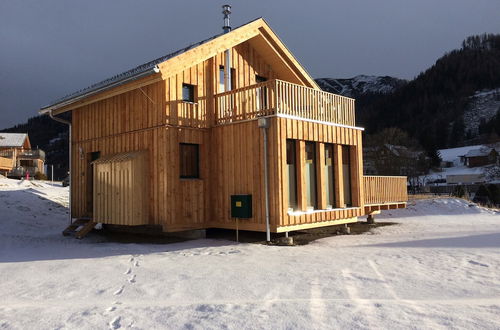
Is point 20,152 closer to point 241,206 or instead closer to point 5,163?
point 5,163

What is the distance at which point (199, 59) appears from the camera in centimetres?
1311

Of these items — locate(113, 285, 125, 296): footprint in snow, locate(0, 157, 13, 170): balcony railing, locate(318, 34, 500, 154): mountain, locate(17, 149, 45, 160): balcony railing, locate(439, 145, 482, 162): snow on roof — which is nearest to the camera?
locate(113, 285, 125, 296): footprint in snow

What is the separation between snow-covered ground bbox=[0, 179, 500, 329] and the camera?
5090mm

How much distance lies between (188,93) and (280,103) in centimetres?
333

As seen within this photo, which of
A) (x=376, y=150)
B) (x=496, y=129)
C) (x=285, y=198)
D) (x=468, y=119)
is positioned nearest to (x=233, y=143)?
(x=285, y=198)

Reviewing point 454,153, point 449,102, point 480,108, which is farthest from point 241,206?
point 449,102

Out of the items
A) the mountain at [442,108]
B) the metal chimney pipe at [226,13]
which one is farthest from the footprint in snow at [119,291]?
the mountain at [442,108]

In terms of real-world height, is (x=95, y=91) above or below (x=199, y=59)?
below

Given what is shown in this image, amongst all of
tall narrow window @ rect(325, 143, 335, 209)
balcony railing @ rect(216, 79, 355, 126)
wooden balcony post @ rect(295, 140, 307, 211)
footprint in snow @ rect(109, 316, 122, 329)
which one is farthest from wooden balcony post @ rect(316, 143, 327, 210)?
footprint in snow @ rect(109, 316, 122, 329)

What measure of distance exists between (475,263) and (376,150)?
32004 mm

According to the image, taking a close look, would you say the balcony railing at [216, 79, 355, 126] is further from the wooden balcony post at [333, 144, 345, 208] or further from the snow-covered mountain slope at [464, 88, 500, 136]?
the snow-covered mountain slope at [464, 88, 500, 136]

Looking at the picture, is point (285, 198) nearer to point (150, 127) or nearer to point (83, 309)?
point (150, 127)

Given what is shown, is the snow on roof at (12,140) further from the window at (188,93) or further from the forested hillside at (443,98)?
the forested hillside at (443,98)

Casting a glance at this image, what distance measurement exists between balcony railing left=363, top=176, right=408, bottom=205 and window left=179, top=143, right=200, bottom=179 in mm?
6643
